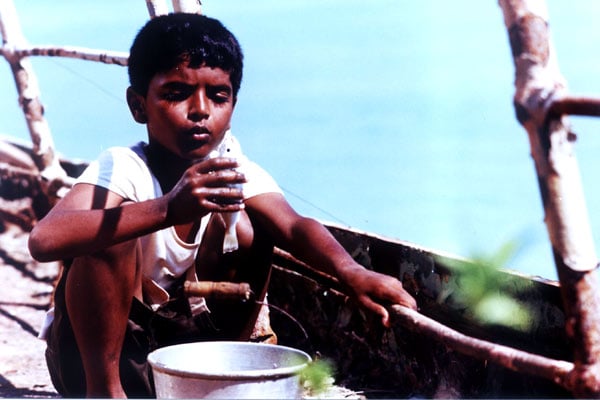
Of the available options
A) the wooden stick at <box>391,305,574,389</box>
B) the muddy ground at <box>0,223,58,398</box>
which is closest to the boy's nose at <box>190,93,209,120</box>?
the wooden stick at <box>391,305,574,389</box>

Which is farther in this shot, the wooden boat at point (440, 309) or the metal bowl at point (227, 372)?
the metal bowl at point (227, 372)

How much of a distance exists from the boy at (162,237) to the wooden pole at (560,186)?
1.53ft

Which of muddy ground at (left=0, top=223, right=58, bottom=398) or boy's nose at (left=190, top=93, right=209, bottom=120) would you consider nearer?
boy's nose at (left=190, top=93, right=209, bottom=120)

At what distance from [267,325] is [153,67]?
0.88 m

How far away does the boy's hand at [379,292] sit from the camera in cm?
176

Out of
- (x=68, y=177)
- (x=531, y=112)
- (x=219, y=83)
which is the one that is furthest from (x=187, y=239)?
(x=68, y=177)

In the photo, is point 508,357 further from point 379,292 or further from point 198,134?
point 198,134

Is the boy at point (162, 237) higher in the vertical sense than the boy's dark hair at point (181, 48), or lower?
lower

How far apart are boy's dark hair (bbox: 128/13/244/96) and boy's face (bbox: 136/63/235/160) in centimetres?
3

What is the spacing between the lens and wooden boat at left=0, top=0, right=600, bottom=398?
137 cm

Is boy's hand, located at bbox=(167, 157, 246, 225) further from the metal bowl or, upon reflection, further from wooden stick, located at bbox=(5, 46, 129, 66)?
wooden stick, located at bbox=(5, 46, 129, 66)

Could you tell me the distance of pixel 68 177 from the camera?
3.59 meters

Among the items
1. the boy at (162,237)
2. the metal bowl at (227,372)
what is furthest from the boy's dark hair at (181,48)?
the metal bowl at (227,372)

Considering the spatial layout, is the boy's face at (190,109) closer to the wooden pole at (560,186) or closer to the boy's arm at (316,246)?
the boy's arm at (316,246)
